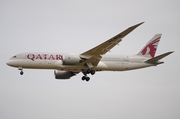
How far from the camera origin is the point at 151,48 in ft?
173

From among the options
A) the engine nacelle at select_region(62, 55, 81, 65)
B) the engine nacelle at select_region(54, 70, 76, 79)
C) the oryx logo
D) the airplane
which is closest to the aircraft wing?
the airplane

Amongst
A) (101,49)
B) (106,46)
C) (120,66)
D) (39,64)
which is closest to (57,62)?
(39,64)

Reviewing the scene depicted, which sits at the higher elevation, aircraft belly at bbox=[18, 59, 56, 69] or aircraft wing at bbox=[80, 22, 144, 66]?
aircraft wing at bbox=[80, 22, 144, 66]

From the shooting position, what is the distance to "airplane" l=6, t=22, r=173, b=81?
149 ft

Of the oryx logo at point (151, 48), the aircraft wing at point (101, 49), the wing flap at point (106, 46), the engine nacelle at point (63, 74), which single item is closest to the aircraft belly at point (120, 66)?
the aircraft wing at point (101, 49)

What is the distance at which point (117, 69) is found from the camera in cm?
4903

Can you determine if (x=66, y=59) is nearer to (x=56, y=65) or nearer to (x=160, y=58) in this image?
(x=56, y=65)

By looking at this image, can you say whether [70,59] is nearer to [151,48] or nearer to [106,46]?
[106,46]

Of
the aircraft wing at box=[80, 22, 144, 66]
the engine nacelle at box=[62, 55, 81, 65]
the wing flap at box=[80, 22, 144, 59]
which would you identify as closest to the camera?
the wing flap at box=[80, 22, 144, 59]

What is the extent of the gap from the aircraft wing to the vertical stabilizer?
26.8ft

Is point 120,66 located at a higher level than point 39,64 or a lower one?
lower

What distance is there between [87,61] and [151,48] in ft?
36.6

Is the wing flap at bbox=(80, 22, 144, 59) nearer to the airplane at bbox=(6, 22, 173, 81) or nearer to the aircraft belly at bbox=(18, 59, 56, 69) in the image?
the airplane at bbox=(6, 22, 173, 81)

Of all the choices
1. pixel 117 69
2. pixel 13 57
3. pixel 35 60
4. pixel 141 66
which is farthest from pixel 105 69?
pixel 13 57
